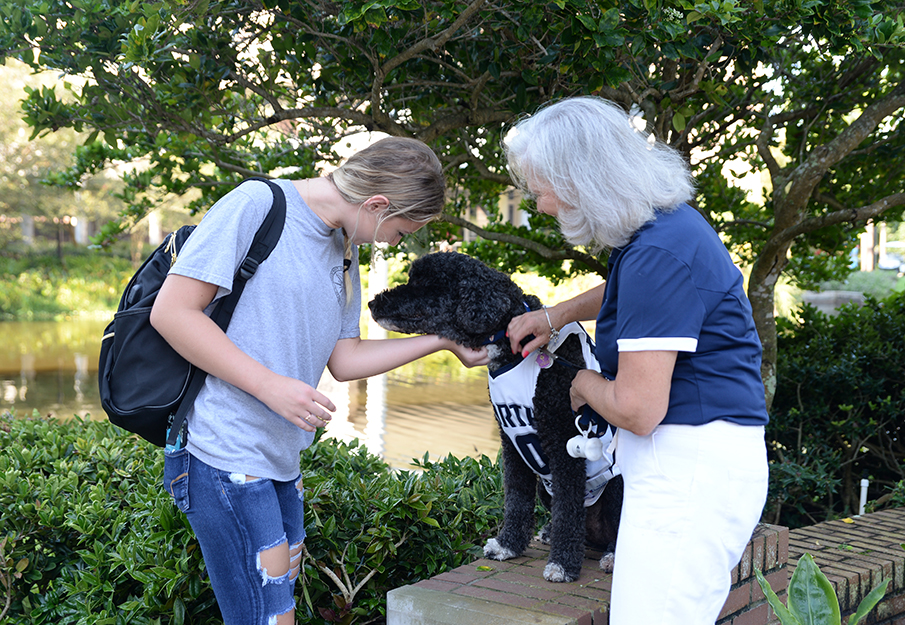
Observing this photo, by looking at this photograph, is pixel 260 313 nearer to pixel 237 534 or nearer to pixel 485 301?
pixel 237 534

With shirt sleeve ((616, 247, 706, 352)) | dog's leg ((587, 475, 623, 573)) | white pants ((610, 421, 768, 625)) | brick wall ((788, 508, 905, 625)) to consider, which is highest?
shirt sleeve ((616, 247, 706, 352))

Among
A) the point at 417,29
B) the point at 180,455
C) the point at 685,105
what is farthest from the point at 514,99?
the point at 180,455

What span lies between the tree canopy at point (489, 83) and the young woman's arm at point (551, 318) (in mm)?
1154

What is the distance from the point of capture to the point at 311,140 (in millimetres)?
5266

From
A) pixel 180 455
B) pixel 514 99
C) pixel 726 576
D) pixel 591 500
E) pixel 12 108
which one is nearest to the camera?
pixel 726 576

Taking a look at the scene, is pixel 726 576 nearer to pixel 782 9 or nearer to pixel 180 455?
pixel 180 455

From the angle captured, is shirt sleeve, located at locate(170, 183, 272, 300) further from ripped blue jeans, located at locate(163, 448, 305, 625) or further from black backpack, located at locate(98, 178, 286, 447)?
ripped blue jeans, located at locate(163, 448, 305, 625)

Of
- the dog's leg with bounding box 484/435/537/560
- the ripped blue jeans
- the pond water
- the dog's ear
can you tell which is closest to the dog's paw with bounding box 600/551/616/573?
the dog's leg with bounding box 484/435/537/560

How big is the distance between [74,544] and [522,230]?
11.2ft

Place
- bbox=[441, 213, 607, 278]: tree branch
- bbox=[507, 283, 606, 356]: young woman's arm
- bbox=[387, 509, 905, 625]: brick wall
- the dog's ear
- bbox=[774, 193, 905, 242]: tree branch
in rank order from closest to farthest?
bbox=[387, 509, 905, 625]: brick wall → bbox=[507, 283, 606, 356]: young woman's arm → the dog's ear → bbox=[774, 193, 905, 242]: tree branch → bbox=[441, 213, 607, 278]: tree branch

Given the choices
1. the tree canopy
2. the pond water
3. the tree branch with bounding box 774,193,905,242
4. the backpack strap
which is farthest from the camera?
the pond water

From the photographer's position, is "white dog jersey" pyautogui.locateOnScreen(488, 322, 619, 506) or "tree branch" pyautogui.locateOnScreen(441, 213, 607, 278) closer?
"white dog jersey" pyautogui.locateOnScreen(488, 322, 619, 506)

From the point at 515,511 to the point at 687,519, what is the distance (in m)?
1.10

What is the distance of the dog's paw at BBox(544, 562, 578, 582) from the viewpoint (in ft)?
8.19
